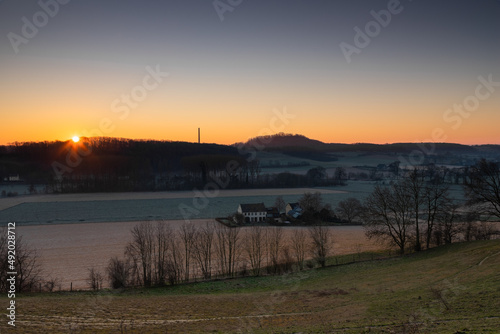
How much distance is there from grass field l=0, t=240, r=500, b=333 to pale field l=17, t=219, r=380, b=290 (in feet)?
28.6

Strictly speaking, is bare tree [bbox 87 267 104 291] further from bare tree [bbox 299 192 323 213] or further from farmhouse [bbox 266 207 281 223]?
bare tree [bbox 299 192 323 213]

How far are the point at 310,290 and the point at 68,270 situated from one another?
2062 centimetres

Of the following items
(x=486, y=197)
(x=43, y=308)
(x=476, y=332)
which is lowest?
(x=43, y=308)

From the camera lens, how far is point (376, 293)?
646 inches

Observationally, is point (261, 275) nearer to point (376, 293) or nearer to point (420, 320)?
point (376, 293)

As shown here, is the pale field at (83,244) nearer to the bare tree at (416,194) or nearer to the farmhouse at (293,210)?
the bare tree at (416,194)

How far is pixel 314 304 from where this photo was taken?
16156 millimetres

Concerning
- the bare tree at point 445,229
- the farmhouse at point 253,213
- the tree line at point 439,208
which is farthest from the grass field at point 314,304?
the farmhouse at point 253,213

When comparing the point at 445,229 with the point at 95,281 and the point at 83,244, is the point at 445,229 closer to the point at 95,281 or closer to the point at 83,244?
the point at 95,281

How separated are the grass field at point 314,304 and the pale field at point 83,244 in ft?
28.6

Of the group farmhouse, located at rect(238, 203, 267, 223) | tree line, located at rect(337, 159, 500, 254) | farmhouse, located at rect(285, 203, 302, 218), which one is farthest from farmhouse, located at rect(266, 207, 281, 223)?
tree line, located at rect(337, 159, 500, 254)

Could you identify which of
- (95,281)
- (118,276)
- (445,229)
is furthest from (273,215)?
(95,281)

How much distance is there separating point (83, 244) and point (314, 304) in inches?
1151

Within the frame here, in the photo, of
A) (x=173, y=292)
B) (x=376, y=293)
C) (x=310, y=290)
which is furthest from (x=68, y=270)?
(x=376, y=293)
